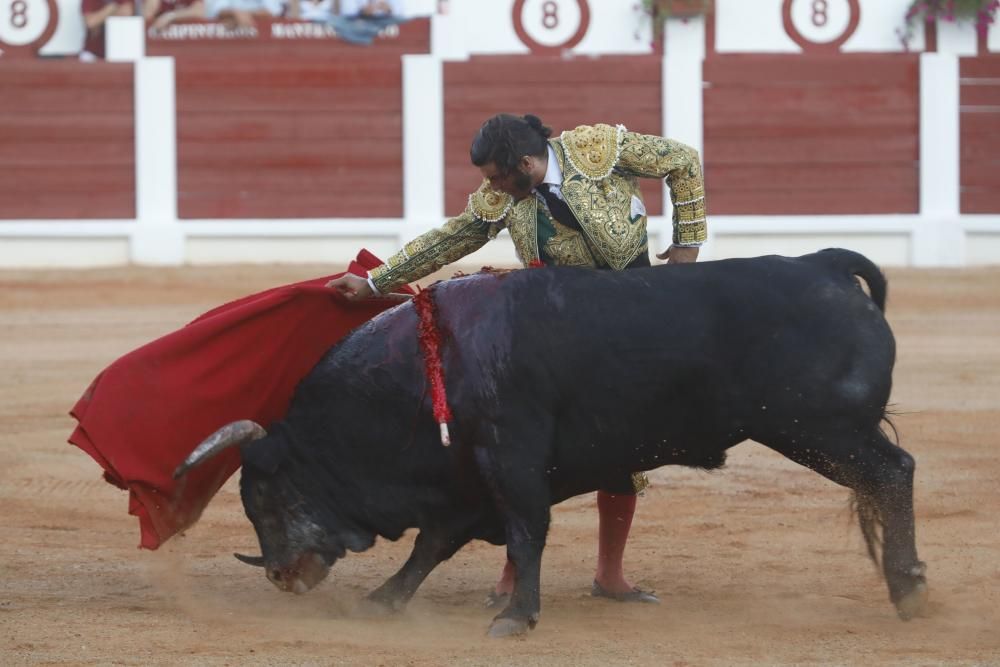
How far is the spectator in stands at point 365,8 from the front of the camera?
11.1m

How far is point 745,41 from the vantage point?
11578 mm

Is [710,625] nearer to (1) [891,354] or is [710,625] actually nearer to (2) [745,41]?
(1) [891,354]

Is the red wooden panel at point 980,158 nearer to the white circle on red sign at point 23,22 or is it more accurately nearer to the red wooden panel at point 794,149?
the red wooden panel at point 794,149

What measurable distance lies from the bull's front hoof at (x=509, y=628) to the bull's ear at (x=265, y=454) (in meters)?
0.61

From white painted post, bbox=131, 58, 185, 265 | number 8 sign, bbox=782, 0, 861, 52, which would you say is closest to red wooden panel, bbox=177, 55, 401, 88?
white painted post, bbox=131, 58, 185, 265

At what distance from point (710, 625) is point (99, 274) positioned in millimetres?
7973

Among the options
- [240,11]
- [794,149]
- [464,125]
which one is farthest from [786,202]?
[240,11]

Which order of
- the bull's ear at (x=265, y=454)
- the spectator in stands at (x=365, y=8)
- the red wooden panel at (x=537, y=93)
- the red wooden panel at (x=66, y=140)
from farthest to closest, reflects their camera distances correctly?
the red wooden panel at (x=537, y=93) → the red wooden panel at (x=66, y=140) → the spectator in stands at (x=365, y=8) → the bull's ear at (x=265, y=454)

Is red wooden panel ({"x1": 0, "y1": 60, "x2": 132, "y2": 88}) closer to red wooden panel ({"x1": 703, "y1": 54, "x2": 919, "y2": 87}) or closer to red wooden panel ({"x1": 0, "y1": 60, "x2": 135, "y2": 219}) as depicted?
red wooden panel ({"x1": 0, "y1": 60, "x2": 135, "y2": 219})

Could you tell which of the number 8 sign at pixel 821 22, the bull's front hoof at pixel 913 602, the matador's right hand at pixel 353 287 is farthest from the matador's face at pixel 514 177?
the number 8 sign at pixel 821 22

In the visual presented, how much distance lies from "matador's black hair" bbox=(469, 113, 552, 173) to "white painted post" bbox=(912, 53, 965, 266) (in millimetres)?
8504

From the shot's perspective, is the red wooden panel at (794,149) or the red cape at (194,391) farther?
the red wooden panel at (794,149)

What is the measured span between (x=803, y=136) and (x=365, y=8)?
10.3 feet

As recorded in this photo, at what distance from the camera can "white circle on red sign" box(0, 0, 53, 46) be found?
444 inches
